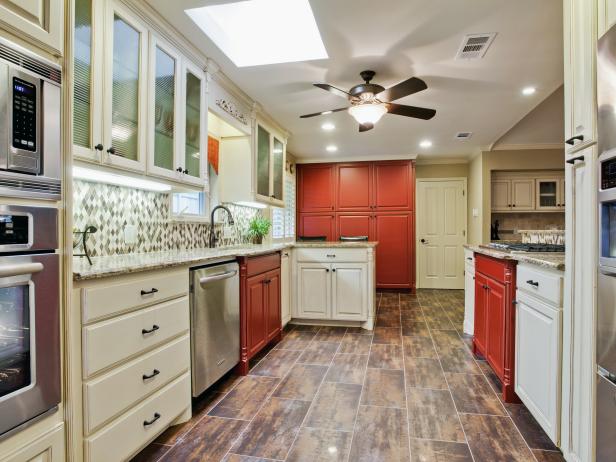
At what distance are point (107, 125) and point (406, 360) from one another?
8.61ft

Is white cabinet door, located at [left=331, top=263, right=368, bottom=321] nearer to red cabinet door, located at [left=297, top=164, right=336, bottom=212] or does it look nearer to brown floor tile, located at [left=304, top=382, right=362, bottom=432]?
brown floor tile, located at [left=304, top=382, right=362, bottom=432]

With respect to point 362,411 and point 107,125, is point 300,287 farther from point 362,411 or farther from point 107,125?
point 107,125

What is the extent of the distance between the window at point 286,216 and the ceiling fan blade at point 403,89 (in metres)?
2.75

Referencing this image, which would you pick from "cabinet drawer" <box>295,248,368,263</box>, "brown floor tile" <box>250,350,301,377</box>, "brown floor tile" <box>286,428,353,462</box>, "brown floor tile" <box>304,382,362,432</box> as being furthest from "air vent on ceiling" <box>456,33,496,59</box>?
"brown floor tile" <box>250,350,301,377</box>

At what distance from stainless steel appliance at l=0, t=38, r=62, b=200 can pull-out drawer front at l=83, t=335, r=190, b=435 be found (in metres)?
0.75

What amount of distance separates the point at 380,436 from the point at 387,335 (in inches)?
73.0

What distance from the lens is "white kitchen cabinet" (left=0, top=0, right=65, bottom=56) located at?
996 mm

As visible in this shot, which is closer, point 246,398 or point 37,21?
point 37,21

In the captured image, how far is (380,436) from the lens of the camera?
186 centimetres

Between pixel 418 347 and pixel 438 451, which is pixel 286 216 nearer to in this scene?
pixel 418 347

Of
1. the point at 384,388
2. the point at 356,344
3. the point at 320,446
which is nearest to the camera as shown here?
the point at 320,446

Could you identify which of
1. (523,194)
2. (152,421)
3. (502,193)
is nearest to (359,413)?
(152,421)

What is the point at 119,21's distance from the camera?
188cm

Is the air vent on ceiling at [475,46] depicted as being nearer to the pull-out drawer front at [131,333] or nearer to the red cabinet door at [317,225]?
the pull-out drawer front at [131,333]
